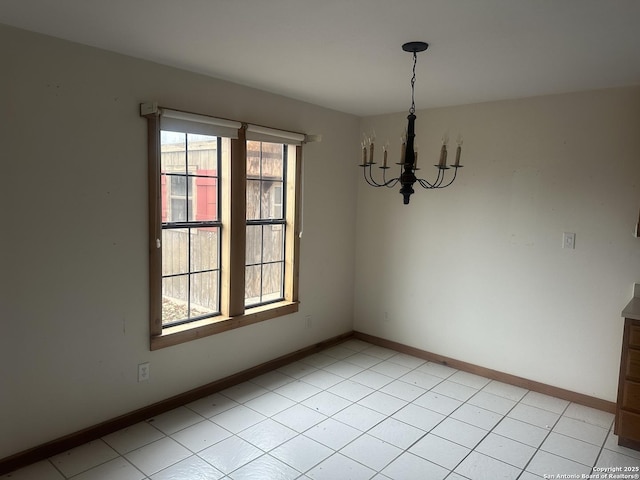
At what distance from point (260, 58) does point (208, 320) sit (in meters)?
1.85

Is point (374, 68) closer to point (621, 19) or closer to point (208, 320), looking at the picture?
point (621, 19)

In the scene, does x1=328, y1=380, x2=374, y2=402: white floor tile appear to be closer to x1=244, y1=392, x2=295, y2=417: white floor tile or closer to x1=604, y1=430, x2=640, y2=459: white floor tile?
x1=244, y1=392, x2=295, y2=417: white floor tile

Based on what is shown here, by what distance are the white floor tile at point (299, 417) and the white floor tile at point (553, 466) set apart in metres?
1.29

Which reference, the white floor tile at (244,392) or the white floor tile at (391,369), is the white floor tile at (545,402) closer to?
the white floor tile at (391,369)

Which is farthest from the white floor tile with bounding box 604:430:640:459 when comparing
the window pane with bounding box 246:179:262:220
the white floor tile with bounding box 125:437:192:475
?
the window pane with bounding box 246:179:262:220

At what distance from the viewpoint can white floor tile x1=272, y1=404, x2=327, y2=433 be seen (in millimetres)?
2892

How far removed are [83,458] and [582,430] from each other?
3081 mm

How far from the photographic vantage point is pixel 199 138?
313cm

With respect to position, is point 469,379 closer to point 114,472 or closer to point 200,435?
point 200,435

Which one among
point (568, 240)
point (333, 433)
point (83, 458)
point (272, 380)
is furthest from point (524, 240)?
point (83, 458)

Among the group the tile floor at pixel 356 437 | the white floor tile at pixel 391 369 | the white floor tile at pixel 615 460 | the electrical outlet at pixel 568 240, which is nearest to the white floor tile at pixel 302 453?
the tile floor at pixel 356 437

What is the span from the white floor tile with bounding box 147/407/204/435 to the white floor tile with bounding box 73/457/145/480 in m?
0.36

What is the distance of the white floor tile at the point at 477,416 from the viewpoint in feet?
9.84

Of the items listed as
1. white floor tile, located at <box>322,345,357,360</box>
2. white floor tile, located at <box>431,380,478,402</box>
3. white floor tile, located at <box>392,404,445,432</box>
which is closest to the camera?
white floor tile, located at <box>392,404,445,432</box>
